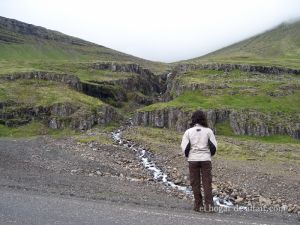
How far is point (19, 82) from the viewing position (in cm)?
14412

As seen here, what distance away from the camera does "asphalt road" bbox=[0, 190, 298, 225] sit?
17984mm

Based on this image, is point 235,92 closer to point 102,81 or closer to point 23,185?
point 102,81

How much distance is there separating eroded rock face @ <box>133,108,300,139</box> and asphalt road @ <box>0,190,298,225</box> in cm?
8753

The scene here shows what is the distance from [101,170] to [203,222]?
3229 cm

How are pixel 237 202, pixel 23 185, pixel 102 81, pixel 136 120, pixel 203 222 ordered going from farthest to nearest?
1. pixel 102 81
2. pixel 136 120
3. pixel 237 202
4. pixel 23 185
5. pixel 203 222

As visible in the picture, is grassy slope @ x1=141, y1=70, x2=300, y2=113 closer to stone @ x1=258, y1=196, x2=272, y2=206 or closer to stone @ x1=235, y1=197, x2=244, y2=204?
stone @ x1=258, y1=196, x2=272, y2=206

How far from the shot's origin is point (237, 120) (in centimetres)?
11062

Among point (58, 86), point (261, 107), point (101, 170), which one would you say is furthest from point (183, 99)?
point (101, 170)

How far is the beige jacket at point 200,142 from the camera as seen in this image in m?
21.5

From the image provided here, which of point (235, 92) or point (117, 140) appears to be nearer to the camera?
point (117, 140)

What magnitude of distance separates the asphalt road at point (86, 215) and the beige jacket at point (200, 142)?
8.40 feet

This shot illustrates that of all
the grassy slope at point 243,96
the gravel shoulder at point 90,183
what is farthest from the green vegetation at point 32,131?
the gravel shoulder at point 90,183

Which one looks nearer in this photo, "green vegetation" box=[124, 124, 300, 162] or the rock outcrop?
"green vegetation" box=[124, 124, 300, 162]

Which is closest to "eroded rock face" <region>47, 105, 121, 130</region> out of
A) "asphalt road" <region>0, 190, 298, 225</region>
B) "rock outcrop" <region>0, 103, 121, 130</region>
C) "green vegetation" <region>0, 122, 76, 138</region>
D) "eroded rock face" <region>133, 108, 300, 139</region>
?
"rock outcrop" <region>0, 103, 121, 130</region>
